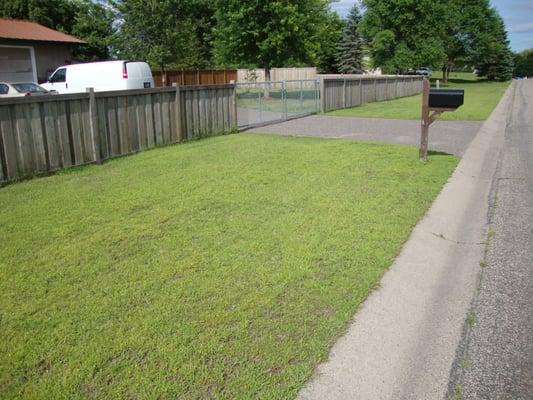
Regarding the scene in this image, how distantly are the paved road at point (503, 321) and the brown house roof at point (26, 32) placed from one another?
33.8m

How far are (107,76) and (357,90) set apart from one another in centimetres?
1362

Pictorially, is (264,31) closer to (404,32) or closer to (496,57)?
(404,32)

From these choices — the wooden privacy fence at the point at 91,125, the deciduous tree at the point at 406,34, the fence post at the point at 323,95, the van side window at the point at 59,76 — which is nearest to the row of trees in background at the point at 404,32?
the deciduous tree at the point at 406,34

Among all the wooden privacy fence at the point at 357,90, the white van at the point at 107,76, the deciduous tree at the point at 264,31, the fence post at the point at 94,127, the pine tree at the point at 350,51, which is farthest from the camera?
the pine tree at the point at 350,51

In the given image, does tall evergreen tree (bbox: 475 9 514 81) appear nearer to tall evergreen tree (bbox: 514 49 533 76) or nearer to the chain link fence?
tall evergreen tree (bbox: 514 49 533 76)

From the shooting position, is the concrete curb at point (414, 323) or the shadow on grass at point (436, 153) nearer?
the concrete curb at point (414, 323)

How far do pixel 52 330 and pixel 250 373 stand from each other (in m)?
1.53

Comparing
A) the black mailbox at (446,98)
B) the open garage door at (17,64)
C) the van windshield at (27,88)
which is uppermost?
the open garage door at (17,64)

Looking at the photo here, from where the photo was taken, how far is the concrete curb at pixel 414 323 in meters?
3.12

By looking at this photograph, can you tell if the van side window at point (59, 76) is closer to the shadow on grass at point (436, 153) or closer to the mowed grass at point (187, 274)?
the mowed grass at point (187, 274)

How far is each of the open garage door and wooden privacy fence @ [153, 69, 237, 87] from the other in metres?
9.62

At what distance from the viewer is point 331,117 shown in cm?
2078

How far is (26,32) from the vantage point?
115 ft

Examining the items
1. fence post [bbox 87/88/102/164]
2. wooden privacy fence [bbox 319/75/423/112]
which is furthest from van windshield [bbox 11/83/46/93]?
fence post [bbox 87/88/102/164]
